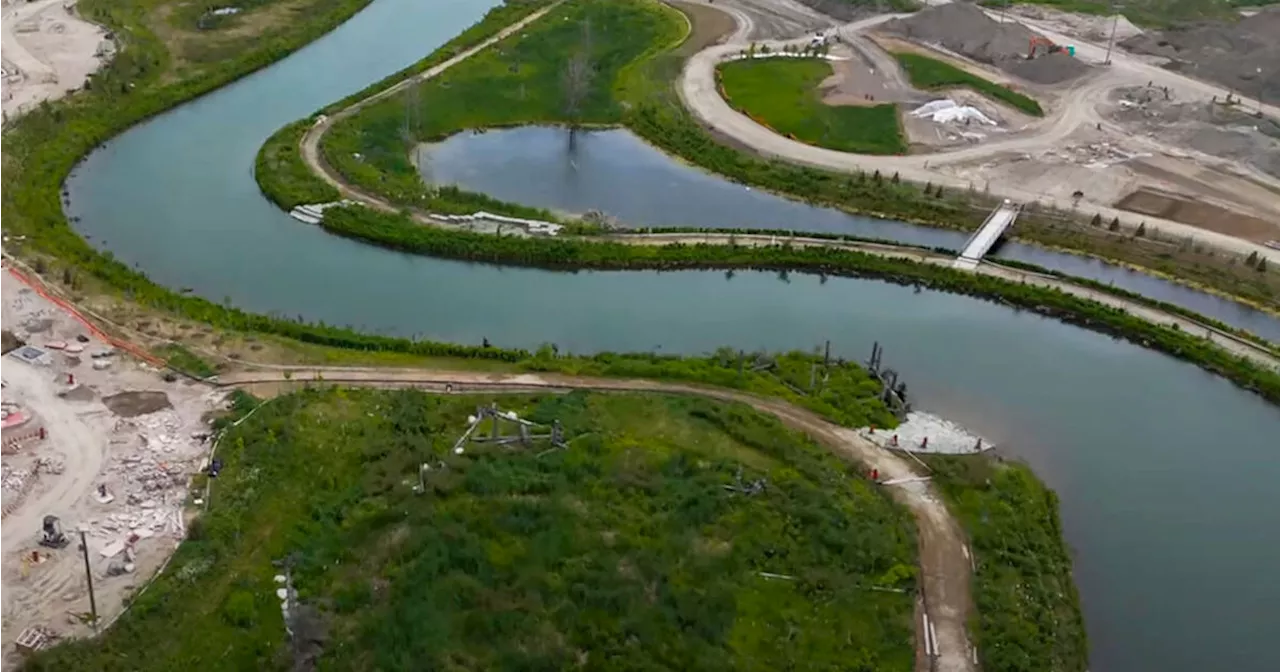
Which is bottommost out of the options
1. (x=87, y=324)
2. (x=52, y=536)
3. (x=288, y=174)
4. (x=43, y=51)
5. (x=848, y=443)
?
(x=52, y=536)

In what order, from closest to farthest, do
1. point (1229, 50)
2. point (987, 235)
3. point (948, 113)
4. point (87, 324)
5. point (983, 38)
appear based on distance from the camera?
point (87, 324) → point (987, 235) → point (948, 113) → point (983, 38) → point (1229, 50)

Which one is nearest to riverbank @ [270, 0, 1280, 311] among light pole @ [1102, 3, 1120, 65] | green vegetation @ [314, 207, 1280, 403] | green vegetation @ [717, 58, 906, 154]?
green vegetation @ [314, 207, 1280, 403]

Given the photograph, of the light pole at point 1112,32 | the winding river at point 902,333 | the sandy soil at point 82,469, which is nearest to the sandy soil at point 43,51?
the winding river at point 902,333

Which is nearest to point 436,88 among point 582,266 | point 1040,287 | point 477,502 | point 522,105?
point 522,105

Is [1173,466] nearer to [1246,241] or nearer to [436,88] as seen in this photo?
[1246,241]

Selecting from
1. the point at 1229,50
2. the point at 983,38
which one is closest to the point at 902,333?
the point at 983,38

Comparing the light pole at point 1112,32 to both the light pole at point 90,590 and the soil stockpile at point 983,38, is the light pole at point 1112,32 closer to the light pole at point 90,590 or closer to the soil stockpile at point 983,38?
the soil stockpile at point 983,38

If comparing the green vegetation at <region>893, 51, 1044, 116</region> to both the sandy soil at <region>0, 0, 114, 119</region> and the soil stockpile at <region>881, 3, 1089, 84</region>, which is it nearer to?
the soil stockpile at <region>881, 3, 1089, 84</region>

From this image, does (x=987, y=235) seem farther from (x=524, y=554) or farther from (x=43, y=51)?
(x=43, y=51)
